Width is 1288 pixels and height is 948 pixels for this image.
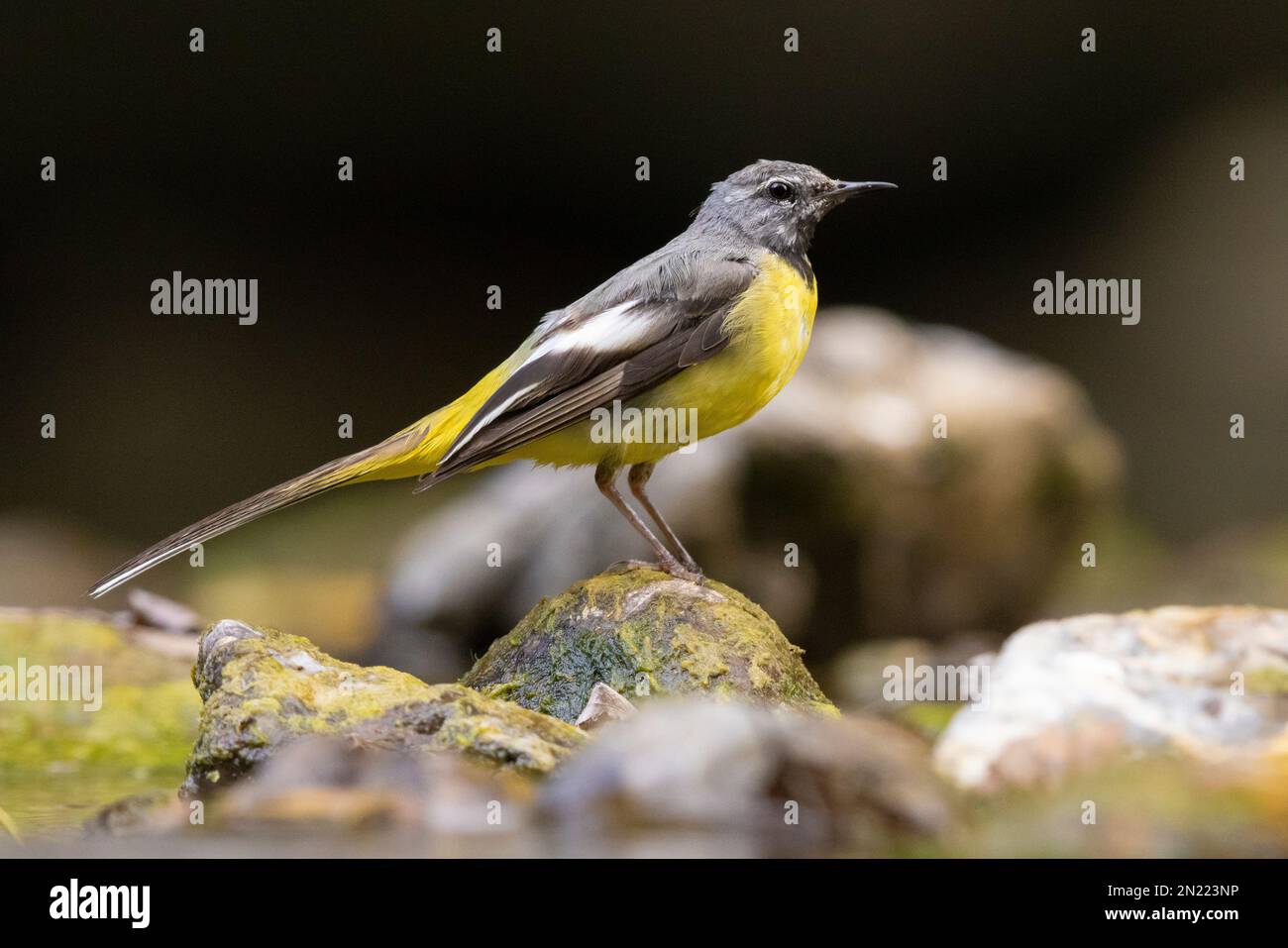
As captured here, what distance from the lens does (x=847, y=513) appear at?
6.12 m

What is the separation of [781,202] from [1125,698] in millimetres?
2295

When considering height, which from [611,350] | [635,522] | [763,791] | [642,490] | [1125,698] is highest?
[611,350]

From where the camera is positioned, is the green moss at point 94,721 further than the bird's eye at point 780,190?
No

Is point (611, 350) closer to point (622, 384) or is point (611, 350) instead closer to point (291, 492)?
point (622, 384)

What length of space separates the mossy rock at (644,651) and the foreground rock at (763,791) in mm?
1133

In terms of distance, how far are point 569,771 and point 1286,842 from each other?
51.2 inches

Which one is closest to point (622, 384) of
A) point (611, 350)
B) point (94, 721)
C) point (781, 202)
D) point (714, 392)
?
point (611, 350)

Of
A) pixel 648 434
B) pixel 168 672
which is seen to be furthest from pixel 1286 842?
pixel 168 672

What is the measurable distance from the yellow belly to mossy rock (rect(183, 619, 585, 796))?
3.20ft

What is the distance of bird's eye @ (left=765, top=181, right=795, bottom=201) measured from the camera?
4316mm

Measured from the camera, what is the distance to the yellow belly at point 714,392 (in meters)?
3.87

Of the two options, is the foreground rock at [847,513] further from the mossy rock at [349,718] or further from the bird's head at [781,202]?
the mossy rock at [349,718]

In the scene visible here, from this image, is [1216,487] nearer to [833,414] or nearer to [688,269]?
[833,414]

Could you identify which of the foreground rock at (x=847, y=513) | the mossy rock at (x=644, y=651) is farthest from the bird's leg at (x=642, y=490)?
the foreground rock at (x=847, y=513)
